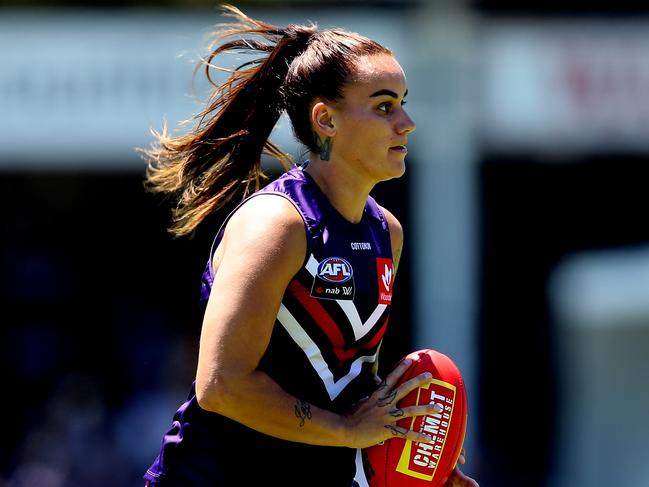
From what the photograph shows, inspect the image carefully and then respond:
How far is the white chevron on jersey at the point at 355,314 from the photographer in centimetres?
334

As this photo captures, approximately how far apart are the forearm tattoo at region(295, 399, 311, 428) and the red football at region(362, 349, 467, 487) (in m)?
0.33

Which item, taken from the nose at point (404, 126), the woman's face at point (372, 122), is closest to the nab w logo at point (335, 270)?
the woman's face at point (372, 122)

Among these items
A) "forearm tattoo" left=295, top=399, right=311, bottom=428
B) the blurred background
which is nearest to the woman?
"forearm tattoo" left=295, top=399, right=311, bottom=428

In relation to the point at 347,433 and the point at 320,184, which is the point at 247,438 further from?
the point at 320,184

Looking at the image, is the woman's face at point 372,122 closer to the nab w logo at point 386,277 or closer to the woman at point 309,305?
the woman at point 309,305

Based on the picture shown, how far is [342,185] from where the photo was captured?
3557mm

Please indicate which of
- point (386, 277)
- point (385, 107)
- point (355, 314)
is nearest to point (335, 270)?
point (355, 314)

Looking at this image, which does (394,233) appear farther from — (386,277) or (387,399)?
(387,399)

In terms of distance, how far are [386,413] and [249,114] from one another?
1.06m

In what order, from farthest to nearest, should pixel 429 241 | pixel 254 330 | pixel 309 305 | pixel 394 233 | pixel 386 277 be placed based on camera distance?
pixel 429 241, pixel 394 233, pixel 386 277, pixel 309 305, pixel 254 330

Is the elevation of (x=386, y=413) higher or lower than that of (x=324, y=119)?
lower

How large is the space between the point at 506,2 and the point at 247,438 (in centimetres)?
837

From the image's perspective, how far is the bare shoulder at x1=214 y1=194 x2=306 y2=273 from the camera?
10.6ft

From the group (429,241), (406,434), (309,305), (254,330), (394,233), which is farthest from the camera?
(429,241)
